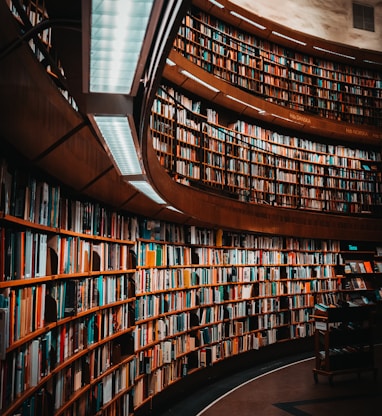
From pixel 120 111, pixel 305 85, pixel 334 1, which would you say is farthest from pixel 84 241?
pixel 334 1

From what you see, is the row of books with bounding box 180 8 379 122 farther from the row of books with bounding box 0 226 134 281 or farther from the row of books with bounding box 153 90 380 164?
the row of books with bounding box 0 226 134 281

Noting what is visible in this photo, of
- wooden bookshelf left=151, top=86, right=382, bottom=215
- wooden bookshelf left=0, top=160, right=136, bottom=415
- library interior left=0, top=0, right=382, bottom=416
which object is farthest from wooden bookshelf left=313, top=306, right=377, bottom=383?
wooden bookshelf left=0, top=160, right=136, bottom=415

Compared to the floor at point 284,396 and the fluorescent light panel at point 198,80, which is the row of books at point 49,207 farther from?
the fluorescent light panel at point 198,80

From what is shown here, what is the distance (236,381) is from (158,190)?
12.9 feet

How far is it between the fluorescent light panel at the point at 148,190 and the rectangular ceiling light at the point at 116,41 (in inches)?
71.7

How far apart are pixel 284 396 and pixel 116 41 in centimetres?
545

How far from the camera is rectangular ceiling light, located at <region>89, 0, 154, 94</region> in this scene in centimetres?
114

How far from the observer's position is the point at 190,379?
635 cm

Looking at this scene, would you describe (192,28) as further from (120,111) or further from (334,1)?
(120,111)

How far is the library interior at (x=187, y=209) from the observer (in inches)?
76.6

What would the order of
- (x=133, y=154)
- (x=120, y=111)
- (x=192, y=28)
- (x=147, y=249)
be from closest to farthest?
(x=120, y=111), (x=133, y=154), (x=147, y=249), (x=192, y=28)

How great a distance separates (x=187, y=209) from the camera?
5121 mm

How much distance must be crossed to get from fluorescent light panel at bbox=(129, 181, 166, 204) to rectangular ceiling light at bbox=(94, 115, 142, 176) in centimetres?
26

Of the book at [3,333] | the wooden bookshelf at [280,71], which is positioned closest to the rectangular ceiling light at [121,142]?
the book at [3,333]
